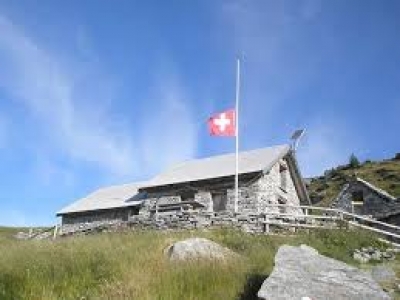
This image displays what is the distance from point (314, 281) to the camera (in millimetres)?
9750

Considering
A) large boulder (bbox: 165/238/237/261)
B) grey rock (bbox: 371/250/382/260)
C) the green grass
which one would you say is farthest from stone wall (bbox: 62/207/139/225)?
the green grass

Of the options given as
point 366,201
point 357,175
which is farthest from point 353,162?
point 366,201

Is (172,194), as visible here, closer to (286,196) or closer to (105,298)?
(286,196)

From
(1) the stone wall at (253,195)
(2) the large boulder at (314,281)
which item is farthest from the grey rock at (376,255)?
(1) the stone wall at (253,195)

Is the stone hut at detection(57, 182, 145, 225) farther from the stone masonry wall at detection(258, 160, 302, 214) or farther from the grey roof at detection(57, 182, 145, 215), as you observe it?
the stone masonry wall at detection(258, 160, 302, 214)

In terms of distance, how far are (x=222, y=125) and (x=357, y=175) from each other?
39776 mm

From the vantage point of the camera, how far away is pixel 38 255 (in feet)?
41.5

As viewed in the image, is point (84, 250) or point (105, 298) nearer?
point (105, 298)

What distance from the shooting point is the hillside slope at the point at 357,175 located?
200 feet

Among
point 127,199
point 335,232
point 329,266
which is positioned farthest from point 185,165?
point 329,266

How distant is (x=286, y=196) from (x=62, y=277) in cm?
2557

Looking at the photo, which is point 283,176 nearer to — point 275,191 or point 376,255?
point 275,191

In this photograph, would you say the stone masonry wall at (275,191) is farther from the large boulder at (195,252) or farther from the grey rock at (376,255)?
the large boulder at (195,252)

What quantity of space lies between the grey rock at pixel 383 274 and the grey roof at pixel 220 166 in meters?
15.5
